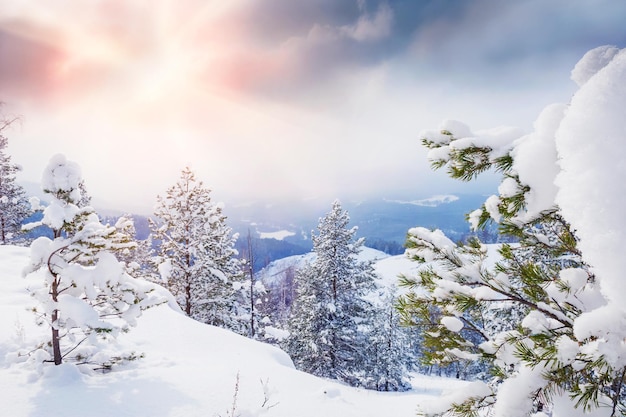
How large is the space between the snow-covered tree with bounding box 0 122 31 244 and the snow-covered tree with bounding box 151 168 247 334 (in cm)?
1794

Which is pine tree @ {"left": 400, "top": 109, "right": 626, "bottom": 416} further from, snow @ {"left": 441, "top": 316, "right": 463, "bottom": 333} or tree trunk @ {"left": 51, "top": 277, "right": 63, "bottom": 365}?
tree trunk @ {"left": 51, "top": 277, "right": 63, "bottom": 365}

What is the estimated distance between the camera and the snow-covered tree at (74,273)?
5.40 meters

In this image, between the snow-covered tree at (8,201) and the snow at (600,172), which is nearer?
the snow at (600,172)

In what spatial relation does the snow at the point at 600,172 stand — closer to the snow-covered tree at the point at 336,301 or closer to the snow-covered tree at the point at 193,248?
the snow-covered tree at the point at 193,248

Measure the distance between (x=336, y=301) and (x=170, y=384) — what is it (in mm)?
16072

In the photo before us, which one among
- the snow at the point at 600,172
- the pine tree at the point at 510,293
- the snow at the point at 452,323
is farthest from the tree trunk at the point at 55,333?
the snow at the point at 600,172

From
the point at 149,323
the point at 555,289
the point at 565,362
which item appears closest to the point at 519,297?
the point at 555,289

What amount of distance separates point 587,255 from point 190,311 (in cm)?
1853

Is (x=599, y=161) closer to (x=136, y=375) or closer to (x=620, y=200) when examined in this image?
(x=620, y=200)

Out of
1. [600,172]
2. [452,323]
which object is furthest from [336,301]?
[600,172]

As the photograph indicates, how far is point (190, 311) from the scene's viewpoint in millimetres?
17312

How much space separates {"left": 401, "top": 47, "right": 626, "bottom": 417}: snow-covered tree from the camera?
1277 millimetres

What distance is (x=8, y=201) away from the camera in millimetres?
26422

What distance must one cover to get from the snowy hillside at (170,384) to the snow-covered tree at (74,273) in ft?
1.77
